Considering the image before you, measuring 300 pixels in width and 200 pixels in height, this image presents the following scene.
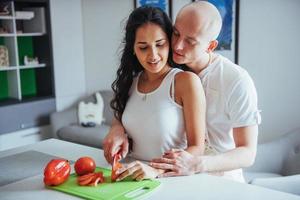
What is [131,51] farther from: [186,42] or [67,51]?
[67,51]

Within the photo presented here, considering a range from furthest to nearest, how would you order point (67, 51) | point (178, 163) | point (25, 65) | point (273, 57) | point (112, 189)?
point (67, 51)
point (25, 65)
point (273, 57)
point (178, 163)
point (112, 189)

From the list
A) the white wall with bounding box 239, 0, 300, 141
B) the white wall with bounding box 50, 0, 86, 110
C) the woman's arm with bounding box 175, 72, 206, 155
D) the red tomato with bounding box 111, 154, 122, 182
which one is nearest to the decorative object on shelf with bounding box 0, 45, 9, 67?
the white wall with bounding box 50, 0, 86, 110

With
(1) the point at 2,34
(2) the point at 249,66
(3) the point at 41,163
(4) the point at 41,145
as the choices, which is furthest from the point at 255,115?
(1) the point at 2,34

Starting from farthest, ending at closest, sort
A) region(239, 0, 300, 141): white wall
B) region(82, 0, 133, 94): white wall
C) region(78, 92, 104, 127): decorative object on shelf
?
1. region(82, 0, 133, 94): white wall
2. region(78, 92, 104, 127): decorative object on shelf
3. region(239, 0, 300, 141): white wall

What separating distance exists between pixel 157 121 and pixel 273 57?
210 cm

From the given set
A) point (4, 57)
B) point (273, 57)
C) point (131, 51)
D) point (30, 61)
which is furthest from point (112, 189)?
point (30, 61)

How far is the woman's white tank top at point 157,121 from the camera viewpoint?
130cm

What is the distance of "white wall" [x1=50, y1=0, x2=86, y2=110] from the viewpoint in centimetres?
407

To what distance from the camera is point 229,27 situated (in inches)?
127

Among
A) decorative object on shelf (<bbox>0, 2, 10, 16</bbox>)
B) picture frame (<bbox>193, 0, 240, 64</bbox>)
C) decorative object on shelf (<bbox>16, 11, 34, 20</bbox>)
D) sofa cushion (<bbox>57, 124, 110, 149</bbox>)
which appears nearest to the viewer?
picture frame (<bbox>193, 0, 240, 64</bbox>)

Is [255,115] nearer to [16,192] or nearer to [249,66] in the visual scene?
[16,192]

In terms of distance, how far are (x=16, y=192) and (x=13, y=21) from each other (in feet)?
9.66

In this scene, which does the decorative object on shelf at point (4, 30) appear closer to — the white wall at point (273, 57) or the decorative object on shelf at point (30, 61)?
the decorative object on shelf at point (30, 61)

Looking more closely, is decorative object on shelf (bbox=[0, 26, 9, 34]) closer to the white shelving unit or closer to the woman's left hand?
the white shelving unit
